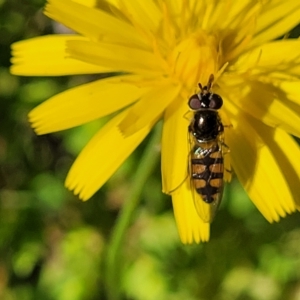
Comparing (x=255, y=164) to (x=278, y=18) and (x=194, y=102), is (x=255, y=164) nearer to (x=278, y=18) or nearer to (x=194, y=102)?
(x=194, y=102)

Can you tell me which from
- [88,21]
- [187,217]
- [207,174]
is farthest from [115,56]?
[187,217]

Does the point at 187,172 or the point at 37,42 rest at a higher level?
the point at 37,42

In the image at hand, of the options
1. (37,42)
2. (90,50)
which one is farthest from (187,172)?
(37,42)

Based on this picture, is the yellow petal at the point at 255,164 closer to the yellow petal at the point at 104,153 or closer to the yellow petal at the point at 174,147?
the yellow petal at the point at 174,147

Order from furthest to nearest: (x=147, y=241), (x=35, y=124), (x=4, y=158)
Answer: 1. (x=4, y=158)
2. (x=147, y=241)
3. (x=35, y=124)

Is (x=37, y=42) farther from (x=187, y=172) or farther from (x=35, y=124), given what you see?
(x=187, y=172)

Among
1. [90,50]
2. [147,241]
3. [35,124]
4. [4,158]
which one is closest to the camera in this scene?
[90,50]

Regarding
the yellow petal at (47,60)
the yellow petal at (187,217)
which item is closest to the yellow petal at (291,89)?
the yellow petal at (187,217)

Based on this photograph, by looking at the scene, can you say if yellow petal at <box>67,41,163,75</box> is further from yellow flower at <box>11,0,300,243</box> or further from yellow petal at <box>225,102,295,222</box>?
yellow petal at <box>225,102,295,222</box>
